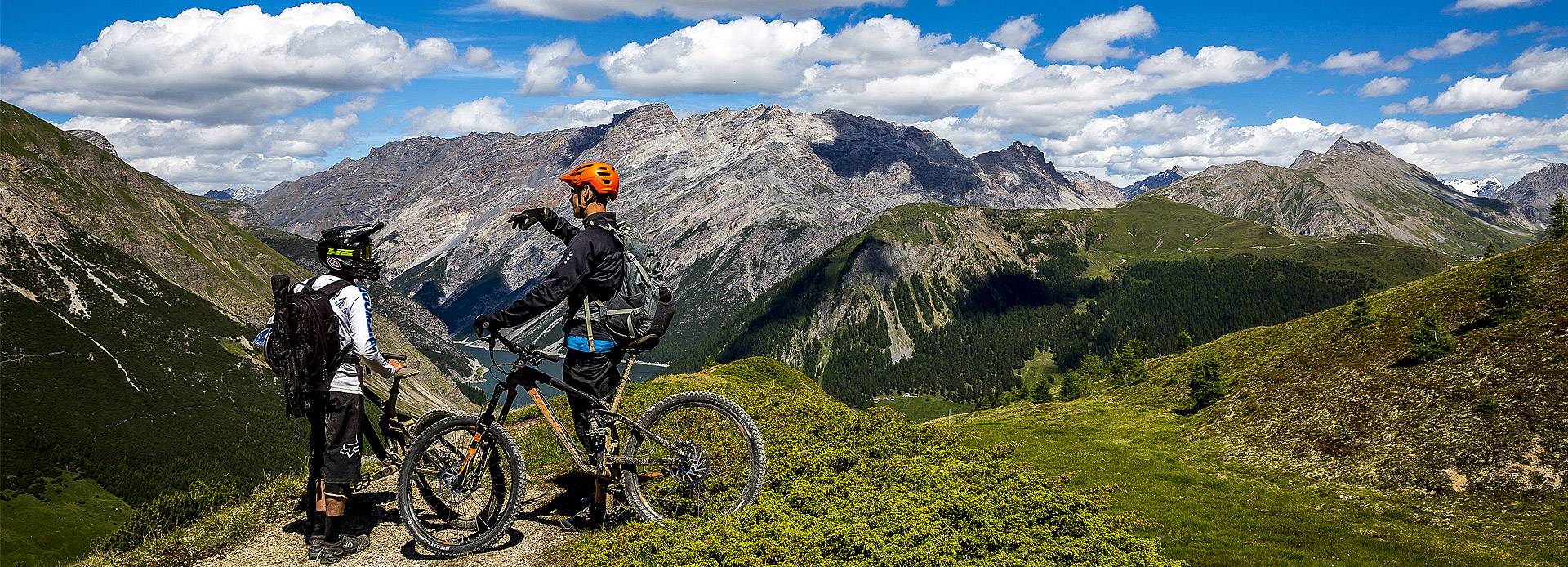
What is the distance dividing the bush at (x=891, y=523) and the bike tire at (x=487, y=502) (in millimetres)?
1299

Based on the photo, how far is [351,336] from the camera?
34.0ft

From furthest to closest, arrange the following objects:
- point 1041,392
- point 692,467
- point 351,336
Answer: point 1041,392 < point 351,336 < point 692,467

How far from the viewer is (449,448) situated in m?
10.7

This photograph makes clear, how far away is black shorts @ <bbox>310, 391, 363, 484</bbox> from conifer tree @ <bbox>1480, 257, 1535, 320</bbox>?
5479 cm

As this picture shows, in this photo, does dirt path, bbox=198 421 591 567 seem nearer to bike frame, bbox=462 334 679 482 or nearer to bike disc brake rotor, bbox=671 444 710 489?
bike frame, bbox=462 334 679 482

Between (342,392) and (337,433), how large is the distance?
624 mm

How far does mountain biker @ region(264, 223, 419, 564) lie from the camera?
Result: 10273 millimetres

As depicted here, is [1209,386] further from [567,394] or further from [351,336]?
[351,336]

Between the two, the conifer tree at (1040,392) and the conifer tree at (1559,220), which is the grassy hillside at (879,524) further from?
the conifer tree at (1040,392)

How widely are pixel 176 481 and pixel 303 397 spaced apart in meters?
243

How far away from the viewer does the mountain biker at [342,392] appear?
33.7 ft

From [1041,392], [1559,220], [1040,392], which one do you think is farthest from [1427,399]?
[1040,392]

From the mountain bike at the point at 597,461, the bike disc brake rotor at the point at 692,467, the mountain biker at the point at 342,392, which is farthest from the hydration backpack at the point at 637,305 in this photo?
the mountain biker at the point at 342,392

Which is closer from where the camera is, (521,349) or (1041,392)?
(521,349)
